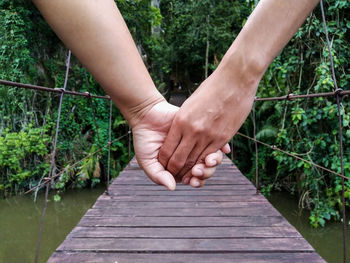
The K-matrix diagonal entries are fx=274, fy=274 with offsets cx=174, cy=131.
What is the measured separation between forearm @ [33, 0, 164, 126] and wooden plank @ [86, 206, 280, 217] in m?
0.73

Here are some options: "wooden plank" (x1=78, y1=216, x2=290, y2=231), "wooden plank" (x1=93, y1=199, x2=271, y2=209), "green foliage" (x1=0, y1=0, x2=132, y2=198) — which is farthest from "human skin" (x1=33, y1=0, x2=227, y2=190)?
"green foliage" (x1=0, y1=0, x2=132, y2=198)

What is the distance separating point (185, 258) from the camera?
0.90 m

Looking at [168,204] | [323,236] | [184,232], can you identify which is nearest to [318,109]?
[323,236]

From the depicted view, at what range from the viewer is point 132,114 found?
28.2 inches

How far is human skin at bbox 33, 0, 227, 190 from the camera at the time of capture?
531mm

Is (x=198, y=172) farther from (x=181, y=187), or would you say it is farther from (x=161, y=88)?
(x=161, y=88)

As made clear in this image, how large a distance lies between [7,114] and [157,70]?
10.2 ft

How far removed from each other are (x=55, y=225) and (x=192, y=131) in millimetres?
2796

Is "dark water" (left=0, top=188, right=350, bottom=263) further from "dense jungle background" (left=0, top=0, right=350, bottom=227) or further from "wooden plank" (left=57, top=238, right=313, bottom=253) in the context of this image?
"wooden plank" (left=57, top=238, right=313, bottom=253)

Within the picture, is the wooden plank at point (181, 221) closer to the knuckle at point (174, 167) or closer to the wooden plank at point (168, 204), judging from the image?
the wooden plank at point (168, 204)

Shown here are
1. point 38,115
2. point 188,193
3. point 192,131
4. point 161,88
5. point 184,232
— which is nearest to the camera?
point 192,131


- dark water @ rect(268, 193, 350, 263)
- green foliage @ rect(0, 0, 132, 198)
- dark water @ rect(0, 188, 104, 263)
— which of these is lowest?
dark water @ rect(0, 188, 104, 263)

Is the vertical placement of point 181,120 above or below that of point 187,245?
above

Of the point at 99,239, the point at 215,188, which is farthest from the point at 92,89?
the point at 99,239
